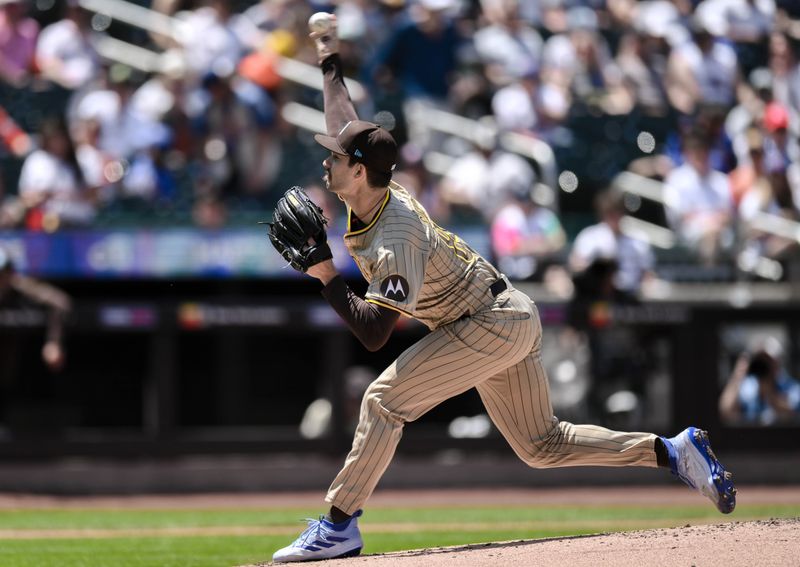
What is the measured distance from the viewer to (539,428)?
17.4ft

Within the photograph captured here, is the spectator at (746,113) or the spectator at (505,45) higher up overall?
the spectator at (505,45)

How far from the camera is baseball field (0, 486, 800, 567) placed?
16.2 feet

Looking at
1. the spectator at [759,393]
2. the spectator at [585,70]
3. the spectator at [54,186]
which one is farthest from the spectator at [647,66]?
the spectator at [54,186]

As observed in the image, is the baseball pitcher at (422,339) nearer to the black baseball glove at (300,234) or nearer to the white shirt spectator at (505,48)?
the black baseball glove at (300,234)

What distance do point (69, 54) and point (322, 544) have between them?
Answer: 27.4ft

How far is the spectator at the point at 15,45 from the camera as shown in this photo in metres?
12.1

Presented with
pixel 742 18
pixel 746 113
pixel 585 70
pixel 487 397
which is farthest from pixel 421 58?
pixel 487 397

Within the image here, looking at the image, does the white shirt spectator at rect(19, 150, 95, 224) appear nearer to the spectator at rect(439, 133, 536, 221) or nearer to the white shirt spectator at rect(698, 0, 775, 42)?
the spectator at rect(439, 133, 536, 221)

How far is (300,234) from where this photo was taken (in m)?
4.83

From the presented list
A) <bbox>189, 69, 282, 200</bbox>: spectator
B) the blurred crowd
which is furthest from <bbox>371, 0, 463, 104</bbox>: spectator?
<bbox>189, 69, 282, 200</bbox>: spectator

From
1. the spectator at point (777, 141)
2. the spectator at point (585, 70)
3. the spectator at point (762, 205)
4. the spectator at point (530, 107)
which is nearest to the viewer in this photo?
the spectator at point (762, 205)

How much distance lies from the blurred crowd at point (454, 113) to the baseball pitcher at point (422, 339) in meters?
5.45

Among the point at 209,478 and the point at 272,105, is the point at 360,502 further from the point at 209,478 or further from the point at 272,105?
the point at 272,105

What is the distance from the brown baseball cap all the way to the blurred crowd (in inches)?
230
